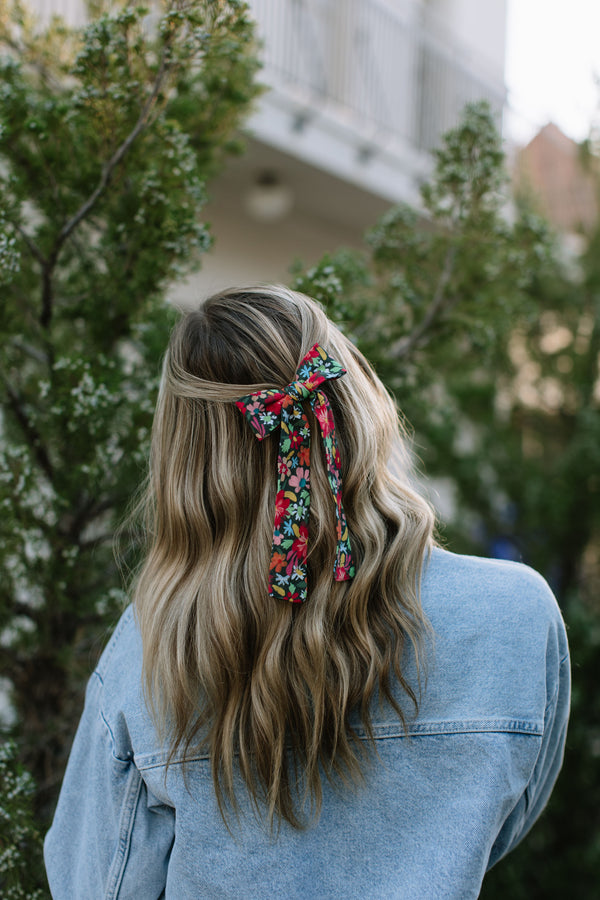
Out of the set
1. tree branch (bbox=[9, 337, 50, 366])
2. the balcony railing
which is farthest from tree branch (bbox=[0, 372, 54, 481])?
the balcony railing

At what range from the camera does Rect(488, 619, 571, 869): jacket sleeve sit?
117 centimetres

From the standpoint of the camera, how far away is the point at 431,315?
2.15 m

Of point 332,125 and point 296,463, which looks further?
point 332,125

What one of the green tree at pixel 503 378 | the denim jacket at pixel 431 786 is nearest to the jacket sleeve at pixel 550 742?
the denim jacket at pixel 431 786

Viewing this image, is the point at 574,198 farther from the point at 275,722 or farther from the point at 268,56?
the point at 275,722

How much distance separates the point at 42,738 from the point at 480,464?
2.94m

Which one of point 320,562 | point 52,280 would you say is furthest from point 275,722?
point 52,280

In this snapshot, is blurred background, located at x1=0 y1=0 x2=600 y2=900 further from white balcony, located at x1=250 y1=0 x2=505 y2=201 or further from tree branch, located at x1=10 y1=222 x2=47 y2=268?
white balcony, located at x1=250 y1=0 x2=505 y2=201

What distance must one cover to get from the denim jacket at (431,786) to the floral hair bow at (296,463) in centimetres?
21

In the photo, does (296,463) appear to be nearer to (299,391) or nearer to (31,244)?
(299,391)

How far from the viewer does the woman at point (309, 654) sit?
1058 mm

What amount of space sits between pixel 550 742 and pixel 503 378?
3392 mm

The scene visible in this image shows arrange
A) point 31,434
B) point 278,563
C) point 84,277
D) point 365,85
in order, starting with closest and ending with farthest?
point 278,563
point 31,434
point 84,277
point 365,85

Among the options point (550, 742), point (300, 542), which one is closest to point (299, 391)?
point (300, 542)
